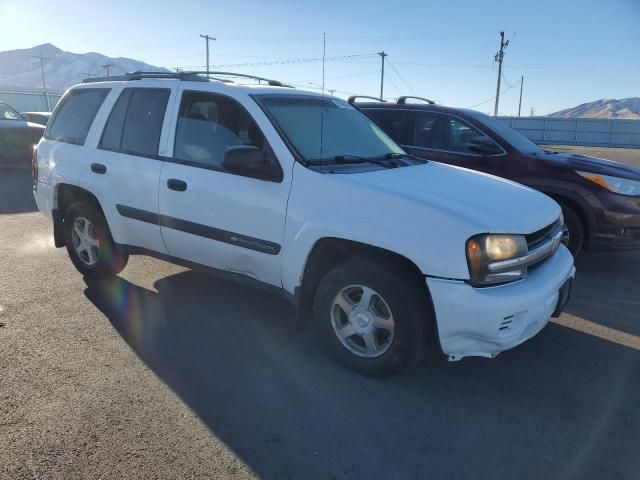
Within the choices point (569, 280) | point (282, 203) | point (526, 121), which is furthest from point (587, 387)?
point (526, 121)

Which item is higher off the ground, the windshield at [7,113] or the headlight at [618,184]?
the windshield at [7,113]

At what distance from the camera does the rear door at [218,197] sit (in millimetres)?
3520

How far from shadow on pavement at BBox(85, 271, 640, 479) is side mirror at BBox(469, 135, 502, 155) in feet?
8.14

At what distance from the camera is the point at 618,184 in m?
5.37

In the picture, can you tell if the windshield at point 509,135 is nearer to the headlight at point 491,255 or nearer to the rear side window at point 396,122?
the rear side window at point 396,122

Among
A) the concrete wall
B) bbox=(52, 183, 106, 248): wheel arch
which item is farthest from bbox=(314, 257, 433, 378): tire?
the concrete wall

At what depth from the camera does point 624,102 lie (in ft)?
454

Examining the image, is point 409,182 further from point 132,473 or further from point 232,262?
point 132,473

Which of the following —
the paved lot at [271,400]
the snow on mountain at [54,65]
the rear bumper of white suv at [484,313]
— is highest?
the snow on mountain at [54,65]

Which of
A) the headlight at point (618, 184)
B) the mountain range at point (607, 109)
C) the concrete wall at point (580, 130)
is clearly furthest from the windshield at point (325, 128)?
the mountain range at point (607, 109)

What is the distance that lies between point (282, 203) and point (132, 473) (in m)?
1.81

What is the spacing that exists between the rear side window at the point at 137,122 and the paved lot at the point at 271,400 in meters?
1.35

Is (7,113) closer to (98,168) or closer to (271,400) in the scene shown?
(98,168)

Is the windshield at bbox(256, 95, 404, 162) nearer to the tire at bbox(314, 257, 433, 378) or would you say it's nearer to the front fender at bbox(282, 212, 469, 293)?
the front fender at bbox(282, 212, 469, 293)
